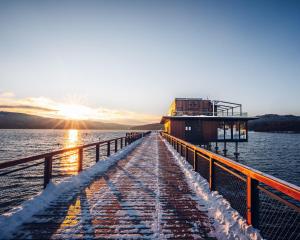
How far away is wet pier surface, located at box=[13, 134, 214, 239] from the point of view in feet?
12.0

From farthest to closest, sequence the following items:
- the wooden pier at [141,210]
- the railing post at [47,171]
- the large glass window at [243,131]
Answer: the large glass window at [243,131] < the railing post at [47,171] < the wooden pier at [141,210]

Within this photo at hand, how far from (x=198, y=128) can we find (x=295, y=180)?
50.3ft

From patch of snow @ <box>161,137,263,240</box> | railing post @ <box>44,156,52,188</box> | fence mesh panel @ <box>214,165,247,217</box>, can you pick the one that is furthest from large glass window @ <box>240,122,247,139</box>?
railing post @ <box>44,156,52,188</box>

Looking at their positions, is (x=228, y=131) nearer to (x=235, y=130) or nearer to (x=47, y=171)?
(x=235, y=130)

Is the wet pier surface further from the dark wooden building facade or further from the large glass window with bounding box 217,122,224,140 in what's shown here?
the large glass window with bounding box 217,122,224,140

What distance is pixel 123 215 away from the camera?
4441mm

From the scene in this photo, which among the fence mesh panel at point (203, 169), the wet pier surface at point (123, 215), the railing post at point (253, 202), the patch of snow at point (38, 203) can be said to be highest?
the railing post at point (253, 202)

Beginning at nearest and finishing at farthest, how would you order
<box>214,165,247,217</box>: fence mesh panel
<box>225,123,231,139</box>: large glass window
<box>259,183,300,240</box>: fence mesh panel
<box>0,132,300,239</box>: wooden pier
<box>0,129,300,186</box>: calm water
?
1. <box>0,132,300,239</box>: wooden pier
2. <box>259,183,300,240</box>: fence mesh panel
3. <box>214,165,247,217</box>: fence mesh panel
4. <box>0,129,300,186</box>: calm water
5. <box>225,123,231,139</box>: large glass window

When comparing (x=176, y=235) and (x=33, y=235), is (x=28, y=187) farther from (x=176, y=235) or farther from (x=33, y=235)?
(x=176, y=235)

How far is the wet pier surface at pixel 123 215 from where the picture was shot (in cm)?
366

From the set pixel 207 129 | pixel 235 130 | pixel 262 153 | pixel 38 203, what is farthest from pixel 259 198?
pixel 262 153

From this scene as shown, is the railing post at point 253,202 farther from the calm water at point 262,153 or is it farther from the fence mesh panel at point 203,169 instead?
the calm water at point 262,153

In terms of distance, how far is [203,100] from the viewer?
34781 millimetres

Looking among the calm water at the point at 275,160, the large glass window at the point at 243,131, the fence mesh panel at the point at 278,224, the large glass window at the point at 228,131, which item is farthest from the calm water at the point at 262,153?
the fence mesh panel at the point at 278,224
